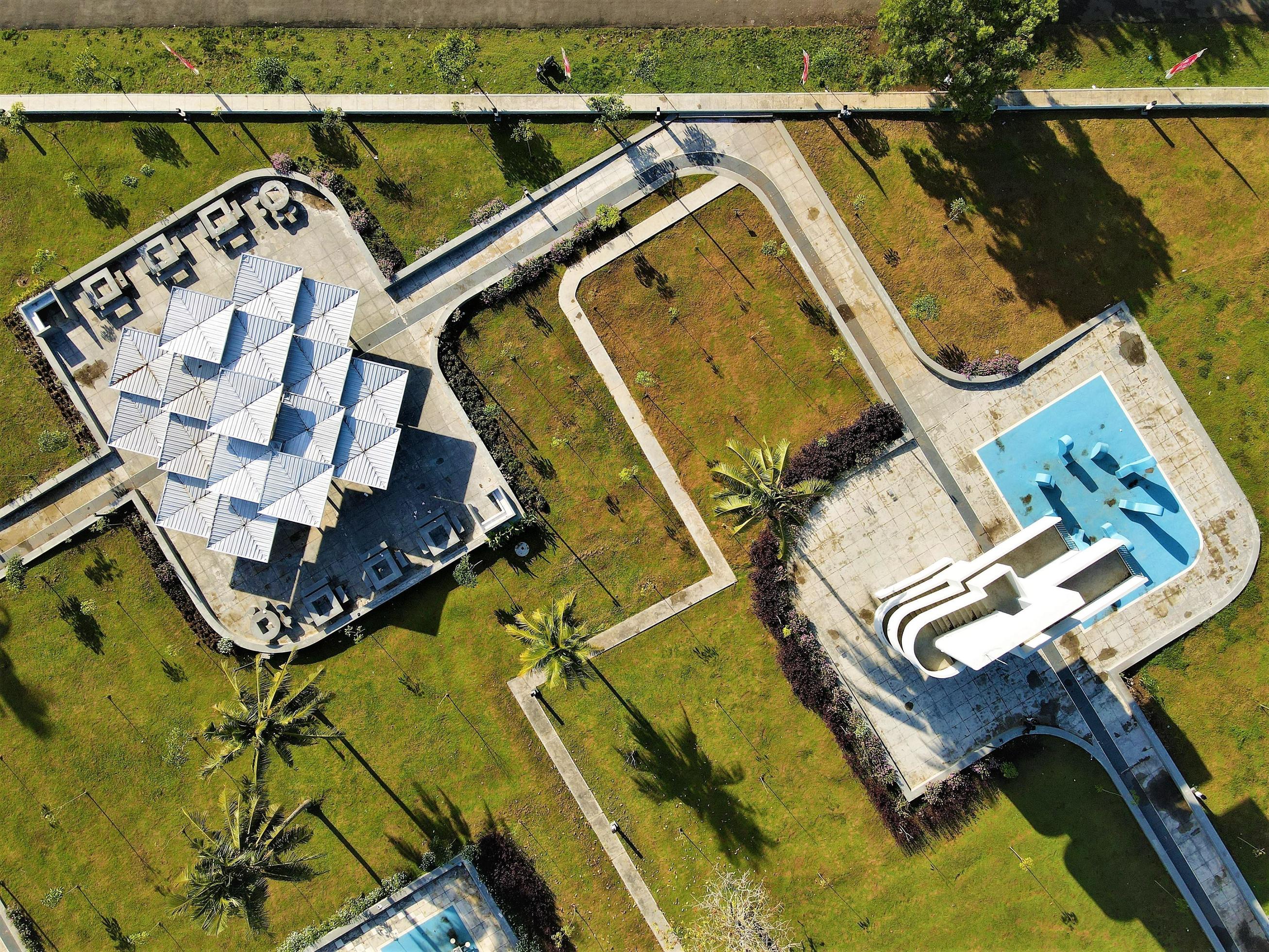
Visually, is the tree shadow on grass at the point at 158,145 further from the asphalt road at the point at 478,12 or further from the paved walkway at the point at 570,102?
the asphalt road at the point at 478,12

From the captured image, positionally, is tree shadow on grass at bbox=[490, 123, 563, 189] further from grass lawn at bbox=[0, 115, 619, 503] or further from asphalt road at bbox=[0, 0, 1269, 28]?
asphalt road at bbox=[0, 0, 1269, 28]

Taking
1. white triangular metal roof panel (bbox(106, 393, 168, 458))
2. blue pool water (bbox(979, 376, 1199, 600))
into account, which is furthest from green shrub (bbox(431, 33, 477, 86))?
blue pool water (bbox(979, 376, 1199, 600))

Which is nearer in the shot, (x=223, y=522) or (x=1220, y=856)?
(x=223, y=522)

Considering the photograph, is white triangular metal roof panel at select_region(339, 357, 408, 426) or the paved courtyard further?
the paved courtyard

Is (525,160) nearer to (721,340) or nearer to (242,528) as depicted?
(721,340)

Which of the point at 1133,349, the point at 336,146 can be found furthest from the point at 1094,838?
the point at 336,146

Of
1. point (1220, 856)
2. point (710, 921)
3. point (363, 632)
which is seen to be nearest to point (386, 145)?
point (363, 632)

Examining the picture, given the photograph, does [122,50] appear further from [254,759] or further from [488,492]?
[254,759]
